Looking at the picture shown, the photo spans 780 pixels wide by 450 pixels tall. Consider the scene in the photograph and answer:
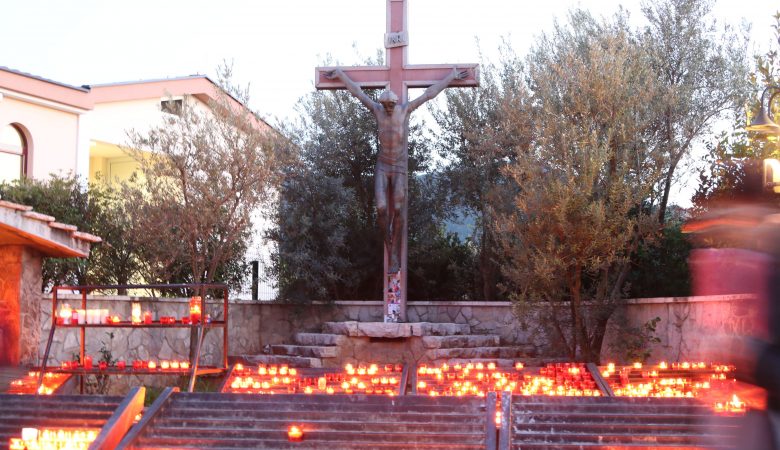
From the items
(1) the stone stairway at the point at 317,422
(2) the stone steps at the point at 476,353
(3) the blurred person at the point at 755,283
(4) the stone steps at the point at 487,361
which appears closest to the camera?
(3) the blurred person at the point at 755,283

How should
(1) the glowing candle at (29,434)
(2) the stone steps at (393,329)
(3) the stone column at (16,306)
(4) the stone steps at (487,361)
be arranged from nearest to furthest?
(1) the glowing candle at (29,434) → (3) the stone column at (16,306) → (4) the stone steps at (487,361) → (2) the stone steps at (393,329)

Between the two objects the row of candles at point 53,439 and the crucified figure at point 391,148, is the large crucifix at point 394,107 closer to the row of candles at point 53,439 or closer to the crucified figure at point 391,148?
the crucified figure at point 391,148

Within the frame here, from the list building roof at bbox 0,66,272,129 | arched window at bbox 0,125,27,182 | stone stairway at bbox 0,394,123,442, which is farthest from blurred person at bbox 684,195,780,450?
arched window at bbox 0,125,27,182

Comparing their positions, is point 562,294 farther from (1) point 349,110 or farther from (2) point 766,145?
(1) point 349,110

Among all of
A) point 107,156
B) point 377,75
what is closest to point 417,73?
point 377,75

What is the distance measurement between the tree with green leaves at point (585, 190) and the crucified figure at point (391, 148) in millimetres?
1447

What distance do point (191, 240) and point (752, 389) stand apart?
12.0m

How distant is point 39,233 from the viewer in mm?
11305

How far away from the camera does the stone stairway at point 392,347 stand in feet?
46.5

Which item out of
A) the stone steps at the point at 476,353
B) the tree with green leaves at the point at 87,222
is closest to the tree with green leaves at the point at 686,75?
the stone steps at the point at 476,353

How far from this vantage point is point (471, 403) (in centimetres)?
812

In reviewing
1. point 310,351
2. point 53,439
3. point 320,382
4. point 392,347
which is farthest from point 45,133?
point 53,439

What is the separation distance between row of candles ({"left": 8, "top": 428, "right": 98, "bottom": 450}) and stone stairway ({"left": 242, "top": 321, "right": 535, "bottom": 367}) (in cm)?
599

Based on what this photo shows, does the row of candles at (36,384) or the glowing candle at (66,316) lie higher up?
the glowing candle at (66,316)
